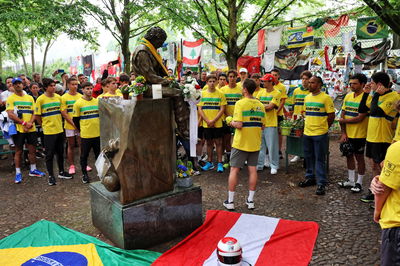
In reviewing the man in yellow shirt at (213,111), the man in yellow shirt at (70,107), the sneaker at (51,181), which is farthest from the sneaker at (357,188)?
the sneaker at (51,181)

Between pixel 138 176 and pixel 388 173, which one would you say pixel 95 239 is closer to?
pixel 138 176

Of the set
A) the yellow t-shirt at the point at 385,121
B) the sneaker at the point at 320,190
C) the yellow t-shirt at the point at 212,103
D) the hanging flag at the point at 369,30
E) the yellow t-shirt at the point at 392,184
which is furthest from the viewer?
the hanging flag at the point at 369,30

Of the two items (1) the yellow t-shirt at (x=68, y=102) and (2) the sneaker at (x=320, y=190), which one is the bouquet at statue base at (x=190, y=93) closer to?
(2) the sneaker at (x=320, y=190)

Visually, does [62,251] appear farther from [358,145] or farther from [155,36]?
[358,145]

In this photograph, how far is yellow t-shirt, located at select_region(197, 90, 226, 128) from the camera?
7.07 metres

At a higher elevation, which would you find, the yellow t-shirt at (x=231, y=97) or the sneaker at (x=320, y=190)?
the yellow t-shirt at (x=231, y=97)

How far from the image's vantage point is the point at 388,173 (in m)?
2.23

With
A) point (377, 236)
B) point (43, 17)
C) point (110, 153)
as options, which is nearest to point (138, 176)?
point (110, 153)

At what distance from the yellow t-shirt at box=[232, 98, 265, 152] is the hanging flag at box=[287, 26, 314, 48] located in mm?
7184

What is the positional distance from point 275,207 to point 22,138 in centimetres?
561

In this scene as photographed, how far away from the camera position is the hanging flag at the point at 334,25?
33.1 feet

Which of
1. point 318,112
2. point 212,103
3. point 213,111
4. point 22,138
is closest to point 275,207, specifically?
point 318,112

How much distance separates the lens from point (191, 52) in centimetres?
1399

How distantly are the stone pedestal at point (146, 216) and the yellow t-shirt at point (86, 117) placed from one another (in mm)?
2152
